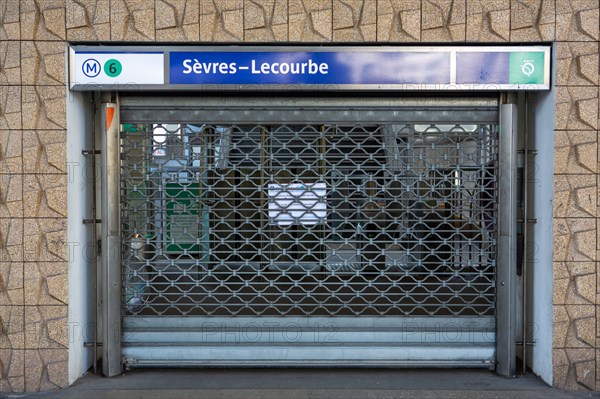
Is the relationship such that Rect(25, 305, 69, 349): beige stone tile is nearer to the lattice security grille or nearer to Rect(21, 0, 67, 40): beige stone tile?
the lattice security grille

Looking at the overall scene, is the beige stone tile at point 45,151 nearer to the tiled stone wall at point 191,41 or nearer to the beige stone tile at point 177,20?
the tiled stone wall at point 191,41

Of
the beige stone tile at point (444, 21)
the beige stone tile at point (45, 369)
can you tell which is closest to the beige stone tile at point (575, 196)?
the beige stone tile at point (444, 21)

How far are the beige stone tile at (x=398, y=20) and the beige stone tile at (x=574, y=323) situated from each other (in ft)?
8.73

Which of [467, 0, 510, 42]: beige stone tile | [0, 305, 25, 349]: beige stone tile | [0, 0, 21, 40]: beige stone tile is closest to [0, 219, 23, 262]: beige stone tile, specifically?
[0, 305, 25, 349]: beige stone tile

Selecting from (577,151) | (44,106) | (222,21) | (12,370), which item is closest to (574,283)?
(577,151)

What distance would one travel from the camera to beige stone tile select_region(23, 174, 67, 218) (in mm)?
4434

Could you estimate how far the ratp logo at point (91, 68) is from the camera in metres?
4.46

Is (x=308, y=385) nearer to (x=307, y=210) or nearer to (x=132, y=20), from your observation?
(x=307, y=210)

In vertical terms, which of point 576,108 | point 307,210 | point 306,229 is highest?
point 576,108

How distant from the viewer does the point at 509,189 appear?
463 centimetres

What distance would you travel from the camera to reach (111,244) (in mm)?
4664

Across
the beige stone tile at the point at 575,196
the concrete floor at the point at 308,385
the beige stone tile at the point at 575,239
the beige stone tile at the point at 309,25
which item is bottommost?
the concrete floor at the point at 308,385

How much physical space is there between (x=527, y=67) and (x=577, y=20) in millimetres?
553

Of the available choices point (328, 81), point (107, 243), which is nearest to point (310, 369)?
point (107, 243)
